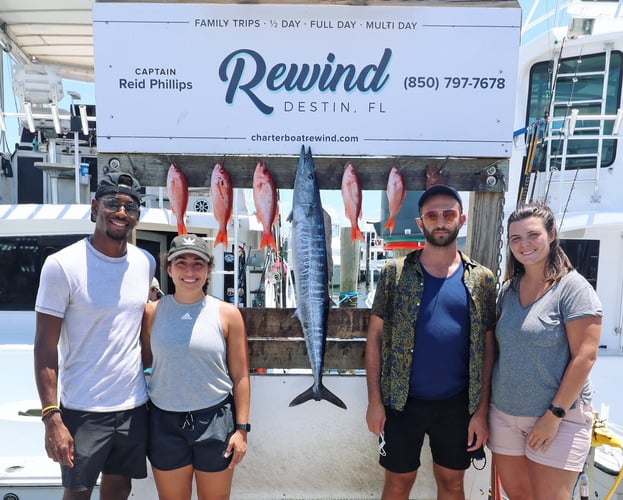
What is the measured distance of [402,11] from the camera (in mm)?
2270

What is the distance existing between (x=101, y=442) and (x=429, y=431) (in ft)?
4.91

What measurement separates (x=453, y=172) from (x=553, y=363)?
3.72 feet

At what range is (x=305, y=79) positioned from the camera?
2324mm

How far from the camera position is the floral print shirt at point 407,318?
1.91 metres

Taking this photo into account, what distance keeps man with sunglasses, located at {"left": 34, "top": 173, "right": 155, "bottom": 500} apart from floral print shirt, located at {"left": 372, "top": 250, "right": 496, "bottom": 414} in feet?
3.74

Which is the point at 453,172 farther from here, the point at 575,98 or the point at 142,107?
the point at 575,98

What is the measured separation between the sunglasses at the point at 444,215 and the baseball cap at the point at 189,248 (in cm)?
105

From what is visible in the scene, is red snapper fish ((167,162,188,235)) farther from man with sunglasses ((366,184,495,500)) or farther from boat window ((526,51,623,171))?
boat window ((526,51,623,171))

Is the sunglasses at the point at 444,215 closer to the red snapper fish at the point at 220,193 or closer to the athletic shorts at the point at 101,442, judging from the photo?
the red snapper fish at the point at 220,193

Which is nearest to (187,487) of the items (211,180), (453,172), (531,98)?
(211,180)

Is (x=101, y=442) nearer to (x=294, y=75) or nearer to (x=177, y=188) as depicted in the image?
(x=177, y=188)

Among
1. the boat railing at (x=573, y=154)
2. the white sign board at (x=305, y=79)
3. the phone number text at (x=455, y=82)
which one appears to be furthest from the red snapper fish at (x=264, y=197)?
the boat railing at (x=573, y=154)

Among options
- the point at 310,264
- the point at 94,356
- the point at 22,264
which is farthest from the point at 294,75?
the point at 22,264

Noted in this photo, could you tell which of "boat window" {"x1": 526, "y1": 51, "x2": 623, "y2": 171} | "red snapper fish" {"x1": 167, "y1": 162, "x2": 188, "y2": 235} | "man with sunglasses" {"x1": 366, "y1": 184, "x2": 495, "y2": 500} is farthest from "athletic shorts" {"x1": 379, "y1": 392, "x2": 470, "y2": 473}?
Result: "boat window" {"x1": 526, "y1": 51, "x2": 623, "y2": 171}
